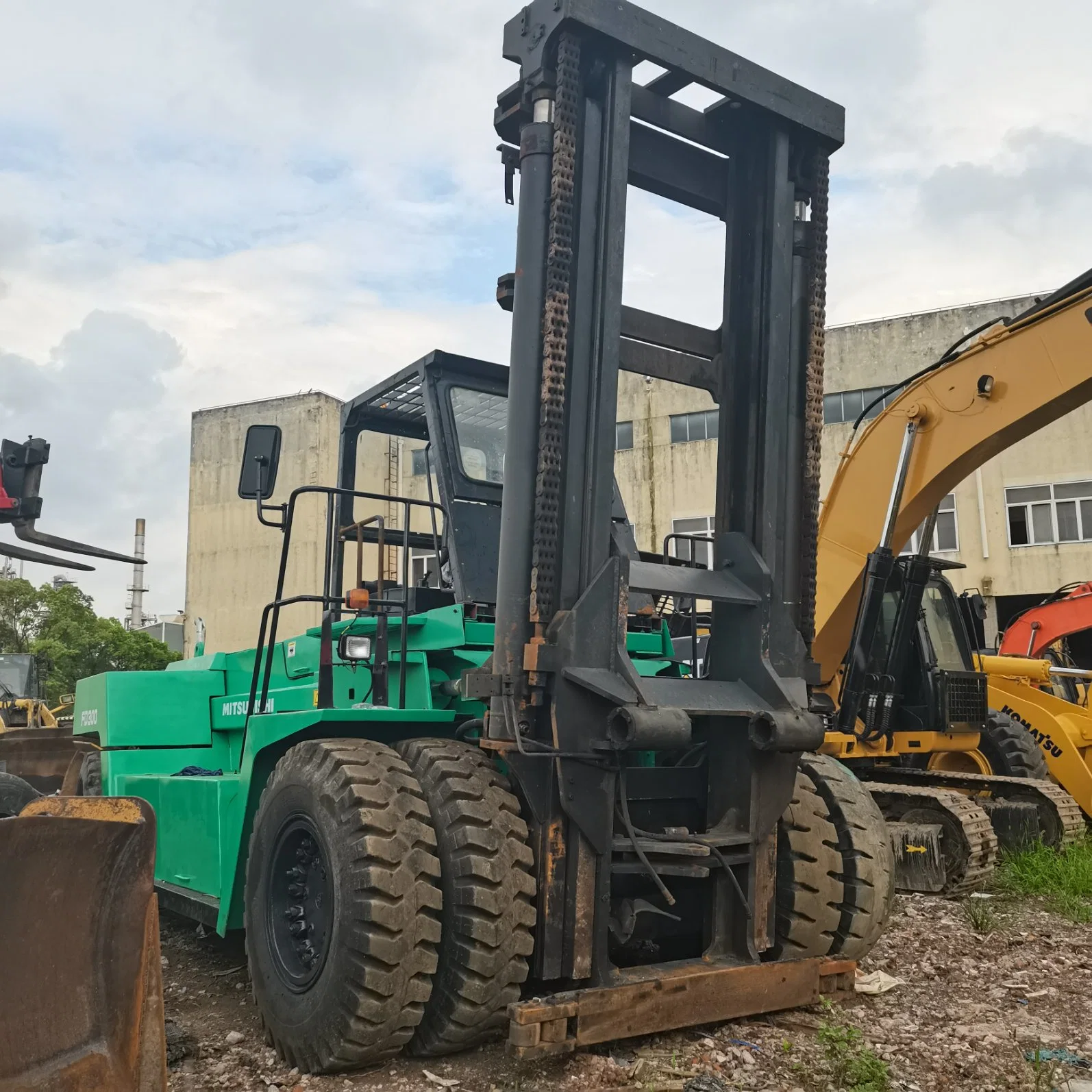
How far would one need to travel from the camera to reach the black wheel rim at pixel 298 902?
4.59 meters

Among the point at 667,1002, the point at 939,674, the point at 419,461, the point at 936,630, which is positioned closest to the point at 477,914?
the point at 667,1002

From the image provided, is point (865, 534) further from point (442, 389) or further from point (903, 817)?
point (442, 389)

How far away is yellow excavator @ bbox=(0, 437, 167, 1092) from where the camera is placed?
3379mm

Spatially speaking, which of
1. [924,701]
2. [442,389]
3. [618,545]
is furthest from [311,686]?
[924,701]

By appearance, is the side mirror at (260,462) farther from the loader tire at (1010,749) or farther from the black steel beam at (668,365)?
the loader tire at (1010,749)

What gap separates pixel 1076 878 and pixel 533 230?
20.5 ft

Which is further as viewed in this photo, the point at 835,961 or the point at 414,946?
the point at 835,961

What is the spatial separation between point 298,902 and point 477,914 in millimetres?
929

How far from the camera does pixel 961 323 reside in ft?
81.1

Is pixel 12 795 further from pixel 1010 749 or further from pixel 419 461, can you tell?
pixel 1010 749

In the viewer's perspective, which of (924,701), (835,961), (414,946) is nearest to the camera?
(414,946)

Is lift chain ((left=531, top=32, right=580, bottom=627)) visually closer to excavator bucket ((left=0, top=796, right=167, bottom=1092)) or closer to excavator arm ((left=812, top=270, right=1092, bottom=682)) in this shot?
excavator bucket ((left=0, top=796, right=167, bottom=1092))

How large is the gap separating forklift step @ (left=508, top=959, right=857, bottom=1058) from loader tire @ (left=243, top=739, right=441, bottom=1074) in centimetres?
45

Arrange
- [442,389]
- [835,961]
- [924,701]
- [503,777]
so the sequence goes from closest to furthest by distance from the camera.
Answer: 1. [503,777]
2. [835,961]
3. [442,389]
4. [924,701]
